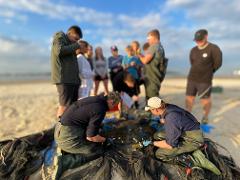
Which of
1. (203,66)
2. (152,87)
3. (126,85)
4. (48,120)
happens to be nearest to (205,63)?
(203,66)

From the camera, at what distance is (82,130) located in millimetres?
4293

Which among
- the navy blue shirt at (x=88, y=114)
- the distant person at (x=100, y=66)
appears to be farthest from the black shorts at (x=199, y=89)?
the navy blue shirt at (x=88, y=114)

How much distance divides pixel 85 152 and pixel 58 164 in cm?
50

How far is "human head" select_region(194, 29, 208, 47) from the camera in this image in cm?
652

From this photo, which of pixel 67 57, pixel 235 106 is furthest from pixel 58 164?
pixel 235 106

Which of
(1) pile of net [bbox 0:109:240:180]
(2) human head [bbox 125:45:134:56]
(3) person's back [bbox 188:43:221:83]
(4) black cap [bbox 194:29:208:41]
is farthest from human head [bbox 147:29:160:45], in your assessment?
(1) pile of net [bbox 0:109:240:180]

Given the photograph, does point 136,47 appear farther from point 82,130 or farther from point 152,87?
point 82,130

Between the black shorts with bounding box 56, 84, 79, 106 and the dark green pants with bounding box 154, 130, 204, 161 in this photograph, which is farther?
the black shorts with bounding box 56, 84, 79, 106

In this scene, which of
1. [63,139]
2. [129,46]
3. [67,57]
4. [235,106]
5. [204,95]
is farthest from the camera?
[235,106]

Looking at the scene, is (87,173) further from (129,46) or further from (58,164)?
(129,46)

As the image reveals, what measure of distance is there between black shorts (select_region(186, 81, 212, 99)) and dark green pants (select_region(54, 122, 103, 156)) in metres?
3.52

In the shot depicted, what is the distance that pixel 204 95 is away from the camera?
6.84m

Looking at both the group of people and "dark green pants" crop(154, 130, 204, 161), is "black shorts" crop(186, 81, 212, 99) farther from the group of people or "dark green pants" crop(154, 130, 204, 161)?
"dark green pants" crop(154, 130, 204, 161)

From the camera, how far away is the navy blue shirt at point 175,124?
13.1 ft
